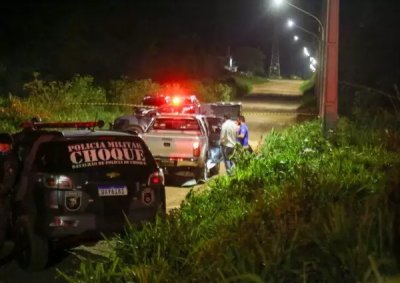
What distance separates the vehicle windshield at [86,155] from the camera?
8.05 m

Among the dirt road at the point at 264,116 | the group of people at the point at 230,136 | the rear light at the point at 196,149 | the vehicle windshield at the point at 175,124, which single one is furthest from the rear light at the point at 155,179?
the dirt road at the point at 264,116

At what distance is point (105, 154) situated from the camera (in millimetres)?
8289

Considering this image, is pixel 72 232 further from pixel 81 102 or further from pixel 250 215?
pixel 81 102

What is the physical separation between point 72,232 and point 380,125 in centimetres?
896

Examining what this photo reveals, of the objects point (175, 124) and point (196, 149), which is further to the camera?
point (175, 124)

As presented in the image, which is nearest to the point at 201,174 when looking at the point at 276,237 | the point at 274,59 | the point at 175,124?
the point at 175,124

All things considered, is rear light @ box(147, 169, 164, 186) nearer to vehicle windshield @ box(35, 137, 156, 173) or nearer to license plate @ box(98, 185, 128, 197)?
vehicle windshield @ box(35, 137, 156, 173)

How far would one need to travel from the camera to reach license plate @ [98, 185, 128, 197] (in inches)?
316

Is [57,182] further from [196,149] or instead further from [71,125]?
[196,149]

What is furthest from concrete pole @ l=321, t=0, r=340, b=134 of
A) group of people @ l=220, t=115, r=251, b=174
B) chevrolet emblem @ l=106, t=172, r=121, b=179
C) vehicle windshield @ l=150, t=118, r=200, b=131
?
chevrolet emblem @ l=106, t=172, r=121, b=179

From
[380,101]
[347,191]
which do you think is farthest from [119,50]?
[347,191]

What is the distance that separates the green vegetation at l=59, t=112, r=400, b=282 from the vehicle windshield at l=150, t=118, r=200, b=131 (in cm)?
700

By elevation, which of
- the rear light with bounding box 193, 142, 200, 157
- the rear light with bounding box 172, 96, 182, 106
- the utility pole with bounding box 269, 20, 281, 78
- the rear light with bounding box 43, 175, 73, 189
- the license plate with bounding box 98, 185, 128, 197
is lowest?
the rear light with bounding box 193, 142, 200, 157

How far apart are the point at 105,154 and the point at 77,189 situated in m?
0.62
